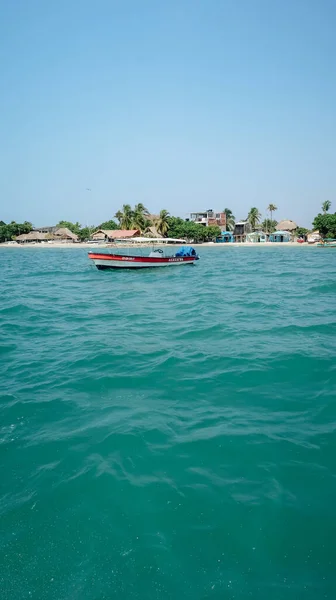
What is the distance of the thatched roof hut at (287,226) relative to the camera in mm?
119775

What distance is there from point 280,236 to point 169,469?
112m

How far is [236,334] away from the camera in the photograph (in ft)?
40.2

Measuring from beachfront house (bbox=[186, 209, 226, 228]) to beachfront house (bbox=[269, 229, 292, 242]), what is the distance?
55.8ft

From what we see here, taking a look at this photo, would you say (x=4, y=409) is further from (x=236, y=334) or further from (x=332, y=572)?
(x=236, y=334)

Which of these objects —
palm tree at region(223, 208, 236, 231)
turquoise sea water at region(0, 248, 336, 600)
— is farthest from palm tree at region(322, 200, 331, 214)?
turquoise sea water at region(0, 248, 336, 600)

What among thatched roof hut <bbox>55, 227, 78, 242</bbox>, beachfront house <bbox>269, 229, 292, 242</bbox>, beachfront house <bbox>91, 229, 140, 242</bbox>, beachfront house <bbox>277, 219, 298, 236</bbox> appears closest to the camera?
beachfront house <bbox>91, 229, 140, 242</bbox>

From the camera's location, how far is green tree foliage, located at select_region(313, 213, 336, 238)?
3585 inches

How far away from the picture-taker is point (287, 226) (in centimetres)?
12056

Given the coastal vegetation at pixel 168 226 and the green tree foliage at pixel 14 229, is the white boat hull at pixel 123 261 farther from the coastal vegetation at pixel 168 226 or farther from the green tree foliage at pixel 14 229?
the green tree foliage at pixel 14 229

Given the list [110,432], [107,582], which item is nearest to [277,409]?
[110,432]

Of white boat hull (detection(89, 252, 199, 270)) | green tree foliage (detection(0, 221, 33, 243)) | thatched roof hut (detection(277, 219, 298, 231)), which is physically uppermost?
green tree foliage (detection(0, 221, 33, 243))

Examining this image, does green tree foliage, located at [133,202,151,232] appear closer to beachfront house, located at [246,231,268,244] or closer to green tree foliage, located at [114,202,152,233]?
green tree foliage, located at [114,202,152,233]

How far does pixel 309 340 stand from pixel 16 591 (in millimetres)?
9586

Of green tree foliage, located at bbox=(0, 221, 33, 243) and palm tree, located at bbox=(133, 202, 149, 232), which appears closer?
palm tree, located at bbox=(133, 202, 149, 232)
